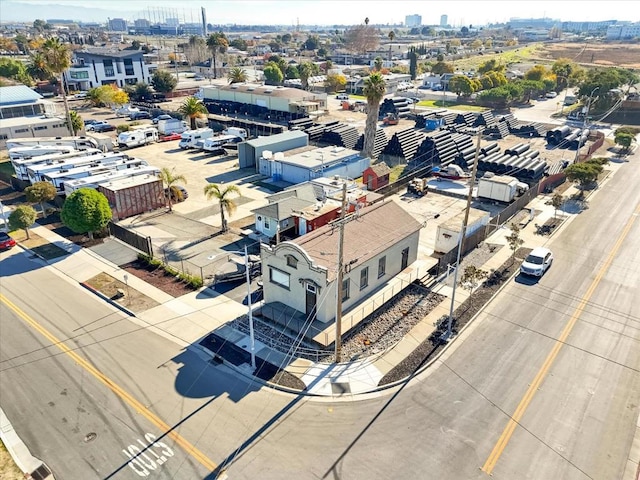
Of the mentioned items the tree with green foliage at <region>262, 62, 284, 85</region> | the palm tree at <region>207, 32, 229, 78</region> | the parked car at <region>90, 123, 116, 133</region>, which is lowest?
the parked car at <region>90, 123, 116, 133</region>

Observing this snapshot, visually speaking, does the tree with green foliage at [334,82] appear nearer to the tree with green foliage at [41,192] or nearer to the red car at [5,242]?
the tree with green foliage at [41,192]

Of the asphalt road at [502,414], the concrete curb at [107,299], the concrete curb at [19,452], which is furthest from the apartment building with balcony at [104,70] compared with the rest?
the asphalt road at [502,414]

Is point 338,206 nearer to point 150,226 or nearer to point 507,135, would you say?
point 150,226

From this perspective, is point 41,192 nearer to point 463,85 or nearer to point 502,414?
point 502,414

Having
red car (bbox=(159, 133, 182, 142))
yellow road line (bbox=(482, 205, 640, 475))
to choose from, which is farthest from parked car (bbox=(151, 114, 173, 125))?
yellow road line (bbox=(482, 205, 640, 475))

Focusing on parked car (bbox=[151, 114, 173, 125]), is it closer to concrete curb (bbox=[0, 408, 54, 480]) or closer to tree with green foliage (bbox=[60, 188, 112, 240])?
tree with green foliage (bbox=[60, 188, 112, 240])

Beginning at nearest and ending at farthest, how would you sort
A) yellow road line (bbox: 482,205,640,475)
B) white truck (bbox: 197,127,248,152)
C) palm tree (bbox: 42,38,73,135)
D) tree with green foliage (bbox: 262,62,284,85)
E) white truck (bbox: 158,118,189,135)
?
1. yellow road line (bbox: 482,205,640,475)
2. palm tree (bbox: 42,38,73,135)
3. white truck (bbox: 197,127,248,152)
4. white truck (bbox: 158,118,189,135)
5. tree with green foliage (bbox: 262,62,284,85)

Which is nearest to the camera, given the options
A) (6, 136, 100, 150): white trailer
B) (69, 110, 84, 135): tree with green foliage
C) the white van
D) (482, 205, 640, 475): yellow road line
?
(482, 205, 640, 475): yellow road line

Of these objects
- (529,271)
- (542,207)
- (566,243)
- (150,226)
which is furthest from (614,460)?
(150,226)
